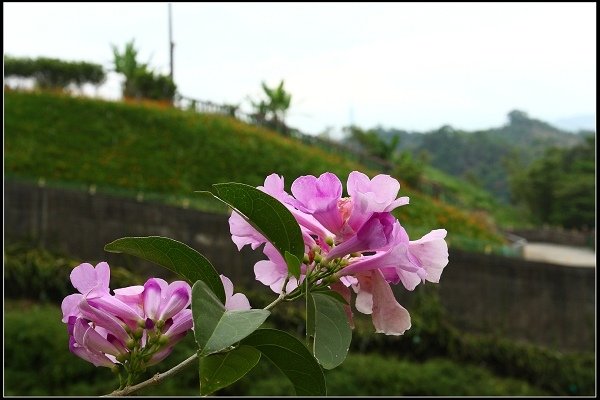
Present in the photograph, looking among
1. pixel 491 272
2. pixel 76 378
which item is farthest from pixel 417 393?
pixel 76 378

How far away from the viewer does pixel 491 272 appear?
4887 millimetres

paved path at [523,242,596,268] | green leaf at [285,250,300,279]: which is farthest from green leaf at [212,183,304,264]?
paved path at [523,242,596,268]

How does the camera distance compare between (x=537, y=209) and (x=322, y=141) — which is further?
(x=537, y=209)

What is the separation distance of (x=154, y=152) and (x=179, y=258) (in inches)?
302

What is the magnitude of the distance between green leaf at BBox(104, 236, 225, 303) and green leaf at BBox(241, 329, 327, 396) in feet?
0.13

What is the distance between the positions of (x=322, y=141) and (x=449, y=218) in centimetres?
262

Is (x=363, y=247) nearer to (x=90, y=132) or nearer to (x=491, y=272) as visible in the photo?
(x=491, y=272)

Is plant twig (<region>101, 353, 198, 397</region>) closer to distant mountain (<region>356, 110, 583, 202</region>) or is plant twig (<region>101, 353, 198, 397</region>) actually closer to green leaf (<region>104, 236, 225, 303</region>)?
green leaf (<region>104, 236, 225, 303</region>)

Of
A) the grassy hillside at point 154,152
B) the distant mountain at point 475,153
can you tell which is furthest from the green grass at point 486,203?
the grassy hillside at point 154,152

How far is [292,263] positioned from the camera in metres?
0.40

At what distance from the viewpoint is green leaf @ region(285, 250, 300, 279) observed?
0.40 meters


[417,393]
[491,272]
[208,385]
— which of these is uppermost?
[208,385]

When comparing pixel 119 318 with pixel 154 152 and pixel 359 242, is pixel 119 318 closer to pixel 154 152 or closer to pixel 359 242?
pixel 359 242

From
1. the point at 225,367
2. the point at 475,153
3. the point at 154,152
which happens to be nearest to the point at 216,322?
the point at 225,367
